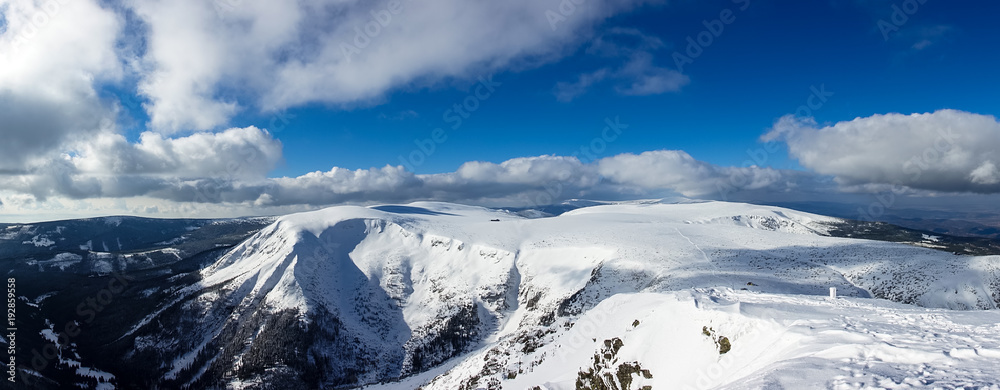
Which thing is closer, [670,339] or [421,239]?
[670,339]

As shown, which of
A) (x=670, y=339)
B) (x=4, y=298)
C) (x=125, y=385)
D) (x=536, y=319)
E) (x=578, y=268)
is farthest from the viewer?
(x=4, y=298)

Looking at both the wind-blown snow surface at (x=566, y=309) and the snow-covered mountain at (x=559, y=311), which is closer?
the wind-blown snow surface at (x=566, y=309)

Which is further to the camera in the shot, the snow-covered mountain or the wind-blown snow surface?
the snow-covered mountain

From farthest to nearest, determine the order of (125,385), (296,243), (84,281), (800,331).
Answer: (84,281)
(296,243)
(125,385)
(800,331)

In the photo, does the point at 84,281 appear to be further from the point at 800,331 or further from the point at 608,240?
the point at 800,331

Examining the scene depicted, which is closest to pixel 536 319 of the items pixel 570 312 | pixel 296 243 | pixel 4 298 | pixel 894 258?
pixel 570 312
